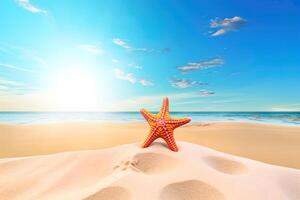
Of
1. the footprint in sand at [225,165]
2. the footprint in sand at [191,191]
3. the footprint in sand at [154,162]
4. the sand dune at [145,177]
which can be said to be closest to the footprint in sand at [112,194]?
the sand dune at [145,177]

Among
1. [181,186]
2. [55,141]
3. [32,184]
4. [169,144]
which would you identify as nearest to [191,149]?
[169,144]

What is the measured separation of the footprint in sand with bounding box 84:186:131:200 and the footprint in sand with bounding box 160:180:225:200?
0.90 ft

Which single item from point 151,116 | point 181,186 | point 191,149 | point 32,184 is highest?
point 151,116

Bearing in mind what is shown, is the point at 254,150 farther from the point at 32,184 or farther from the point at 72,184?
the point at 32,184

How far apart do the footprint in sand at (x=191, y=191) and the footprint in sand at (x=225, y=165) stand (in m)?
0.49

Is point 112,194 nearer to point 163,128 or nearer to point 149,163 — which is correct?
point 149,163

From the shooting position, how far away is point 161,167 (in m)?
Result: 1.96

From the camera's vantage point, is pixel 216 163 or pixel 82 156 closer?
pixel 216 163

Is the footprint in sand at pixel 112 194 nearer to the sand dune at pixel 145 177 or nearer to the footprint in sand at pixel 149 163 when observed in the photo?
the sand dune at pixel 145 177

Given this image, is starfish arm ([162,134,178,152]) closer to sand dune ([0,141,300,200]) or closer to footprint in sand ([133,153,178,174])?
sand dune ([0,141,300,200])

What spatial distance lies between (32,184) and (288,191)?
2395 millimetres

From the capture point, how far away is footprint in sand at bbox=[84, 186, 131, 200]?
1449 mm

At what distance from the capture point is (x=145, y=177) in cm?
167

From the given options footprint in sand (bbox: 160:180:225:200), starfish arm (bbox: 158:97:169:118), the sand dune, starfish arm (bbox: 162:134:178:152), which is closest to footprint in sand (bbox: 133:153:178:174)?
the sand dune
